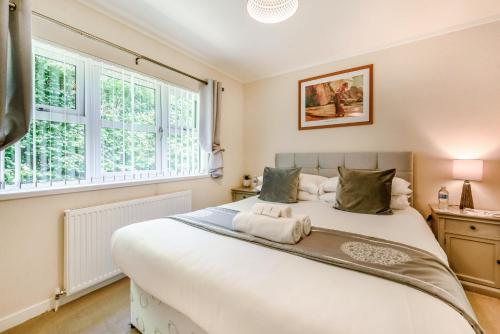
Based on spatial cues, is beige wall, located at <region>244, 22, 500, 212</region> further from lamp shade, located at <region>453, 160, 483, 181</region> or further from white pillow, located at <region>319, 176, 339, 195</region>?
white pillow, located at <region>319, 176, 339, 195</region>

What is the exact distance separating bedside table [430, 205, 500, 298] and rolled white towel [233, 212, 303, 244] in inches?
63.6

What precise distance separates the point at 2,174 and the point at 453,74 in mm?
3911

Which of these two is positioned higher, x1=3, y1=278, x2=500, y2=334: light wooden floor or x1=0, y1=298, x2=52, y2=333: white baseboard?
x1=0, y1=298, x2=52, y2=333: white baseboard

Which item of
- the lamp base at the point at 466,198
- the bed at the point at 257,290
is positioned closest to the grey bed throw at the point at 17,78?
the bed at the point at 257,290

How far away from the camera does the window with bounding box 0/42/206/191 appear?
1584mm

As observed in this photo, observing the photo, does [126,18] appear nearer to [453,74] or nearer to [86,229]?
[86,229]

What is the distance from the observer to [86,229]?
1.75 metres

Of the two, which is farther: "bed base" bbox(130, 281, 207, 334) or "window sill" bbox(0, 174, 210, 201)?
"window sill" bbox(0, 174, 210, 201)

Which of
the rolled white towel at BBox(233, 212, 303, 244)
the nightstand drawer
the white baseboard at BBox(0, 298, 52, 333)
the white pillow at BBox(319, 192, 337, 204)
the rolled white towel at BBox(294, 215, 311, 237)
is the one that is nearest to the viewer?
the rolled white towel at BBox(233, 212, 303, 244)

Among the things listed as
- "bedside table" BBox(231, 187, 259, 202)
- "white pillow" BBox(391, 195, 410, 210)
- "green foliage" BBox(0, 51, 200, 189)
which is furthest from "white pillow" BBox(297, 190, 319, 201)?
"green foliage" BBox(0, 51, 200, 189)

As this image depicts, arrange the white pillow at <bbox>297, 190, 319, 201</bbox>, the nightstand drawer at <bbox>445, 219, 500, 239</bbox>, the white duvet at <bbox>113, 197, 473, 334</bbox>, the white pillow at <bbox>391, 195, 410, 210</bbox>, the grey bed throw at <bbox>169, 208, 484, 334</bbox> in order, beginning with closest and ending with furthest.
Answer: the white duvet at <bbox>113, 197, 473, 334</bbox> < the grey bed throw at <bbox>169, 208, 484, 334</bbox> < the nightstand drawer at <bbox>445, 219, 500, 239</bbox> < the white pillow at <bbox>391, 195, 410, 210</bbox> < the white pillow at <bbox>297, 190, 319, 201</bbox>

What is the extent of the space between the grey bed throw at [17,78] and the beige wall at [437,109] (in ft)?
9.33

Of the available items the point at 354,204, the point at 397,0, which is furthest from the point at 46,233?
the point at 397,0

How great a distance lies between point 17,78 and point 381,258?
7.61ft
